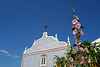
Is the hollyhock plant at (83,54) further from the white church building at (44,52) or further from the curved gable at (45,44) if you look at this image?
the curved gable at (45,44)

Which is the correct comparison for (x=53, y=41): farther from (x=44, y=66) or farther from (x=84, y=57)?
(x=84, y=57)

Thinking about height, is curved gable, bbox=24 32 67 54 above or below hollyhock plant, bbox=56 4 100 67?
above

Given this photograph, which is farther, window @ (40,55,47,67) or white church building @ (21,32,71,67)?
window @ (40,55,47,67)

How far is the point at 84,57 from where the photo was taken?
1.87 meters

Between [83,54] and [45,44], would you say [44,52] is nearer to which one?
[45,44]

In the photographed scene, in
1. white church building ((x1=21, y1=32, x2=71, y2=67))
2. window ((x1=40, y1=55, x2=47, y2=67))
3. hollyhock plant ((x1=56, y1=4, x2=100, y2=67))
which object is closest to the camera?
hollyhock plant ((x1=56, y1=4, x2=100, y2=67))

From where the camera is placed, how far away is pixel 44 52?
14.5 metres

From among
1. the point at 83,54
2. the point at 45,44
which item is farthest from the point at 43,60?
the point at 83,54

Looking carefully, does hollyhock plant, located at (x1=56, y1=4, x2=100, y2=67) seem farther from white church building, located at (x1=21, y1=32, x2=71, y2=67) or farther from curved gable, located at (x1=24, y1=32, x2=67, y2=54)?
curved gable, located at (x1=24, y1=32, x2=67, y2=54)

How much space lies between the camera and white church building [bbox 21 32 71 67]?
13391 mm

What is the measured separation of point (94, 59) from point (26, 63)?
14.8 meters

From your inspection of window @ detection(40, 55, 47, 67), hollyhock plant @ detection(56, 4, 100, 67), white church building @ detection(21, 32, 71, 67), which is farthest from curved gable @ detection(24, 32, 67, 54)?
hollyhock plant @ detection(56, 4, 100, 67)

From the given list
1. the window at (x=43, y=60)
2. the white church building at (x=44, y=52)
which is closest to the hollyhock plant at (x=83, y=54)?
the white church building at (x=44, y=52)

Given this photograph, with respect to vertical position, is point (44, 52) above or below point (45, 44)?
below
